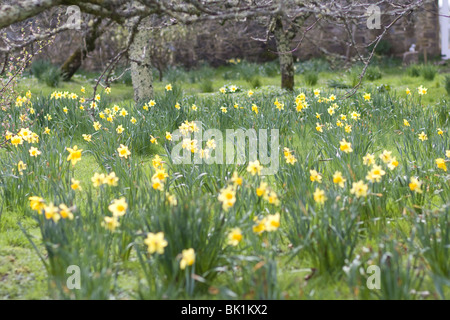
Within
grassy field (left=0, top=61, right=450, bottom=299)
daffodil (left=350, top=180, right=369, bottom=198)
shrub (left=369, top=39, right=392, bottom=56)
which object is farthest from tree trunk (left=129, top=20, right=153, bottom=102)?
shrub (left=369, top=39, right=392, bottom=56)

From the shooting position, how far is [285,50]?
7602mm

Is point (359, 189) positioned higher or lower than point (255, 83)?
lower

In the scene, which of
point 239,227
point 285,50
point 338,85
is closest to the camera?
point 239,227

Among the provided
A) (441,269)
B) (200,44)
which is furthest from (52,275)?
(200,44)

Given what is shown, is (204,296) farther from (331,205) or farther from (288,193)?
(288,193)

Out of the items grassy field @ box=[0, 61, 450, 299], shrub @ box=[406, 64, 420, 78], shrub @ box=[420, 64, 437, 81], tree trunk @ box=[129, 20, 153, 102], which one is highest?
shrub @ box=[406, 64, 420, 78]

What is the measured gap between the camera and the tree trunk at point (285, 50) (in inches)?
300

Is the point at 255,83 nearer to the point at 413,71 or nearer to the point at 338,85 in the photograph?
the point at 338,85

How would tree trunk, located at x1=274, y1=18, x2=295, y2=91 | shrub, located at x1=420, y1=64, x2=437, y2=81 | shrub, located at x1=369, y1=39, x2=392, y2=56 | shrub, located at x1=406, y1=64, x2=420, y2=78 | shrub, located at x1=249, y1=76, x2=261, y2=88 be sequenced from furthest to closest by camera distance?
shrub, located at x1=369, y1=39, x2=392, y2=56 → shrub, located at x1=406, y1=64, x2=420, y2=78 → shrub, located at x1=249, y1=76, x2=261, y2=88 → shrub, located at x1=420, y1=64, x2=437, y2=81 → tree trunk, located at x1=274, y1=18, x2=295, y2=91

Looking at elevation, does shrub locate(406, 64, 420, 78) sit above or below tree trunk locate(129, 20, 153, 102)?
above

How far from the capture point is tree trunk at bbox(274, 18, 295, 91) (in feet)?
25.0

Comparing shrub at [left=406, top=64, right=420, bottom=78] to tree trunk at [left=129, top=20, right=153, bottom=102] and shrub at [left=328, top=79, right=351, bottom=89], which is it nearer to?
shrub at [left=328, top=79, right=351, bottom=89]

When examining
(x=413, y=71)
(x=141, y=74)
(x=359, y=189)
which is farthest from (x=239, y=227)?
(x=413, y=71)

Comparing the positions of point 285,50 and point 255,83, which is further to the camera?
point 255,83
